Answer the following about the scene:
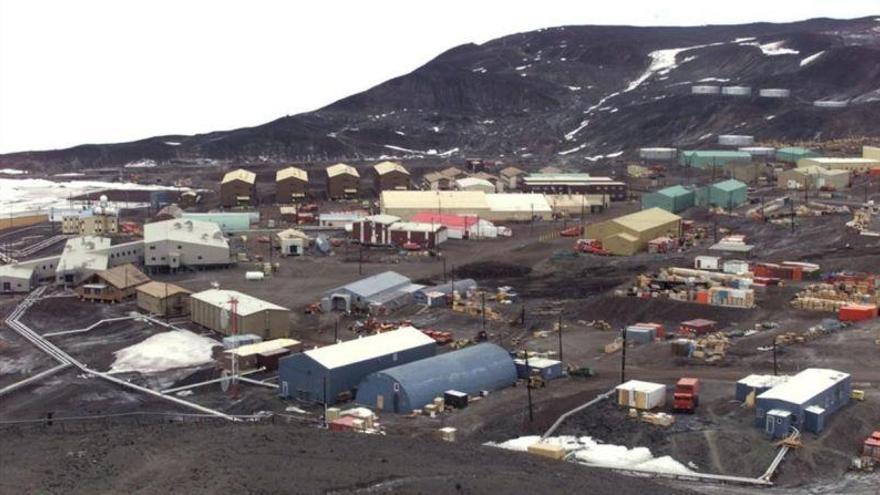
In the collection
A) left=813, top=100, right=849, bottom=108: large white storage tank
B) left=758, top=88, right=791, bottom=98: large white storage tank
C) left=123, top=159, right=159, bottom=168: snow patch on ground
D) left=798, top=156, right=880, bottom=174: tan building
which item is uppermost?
left=758, top=88, right=791, bottom=98: large white storage tank

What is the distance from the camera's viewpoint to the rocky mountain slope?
309 feet

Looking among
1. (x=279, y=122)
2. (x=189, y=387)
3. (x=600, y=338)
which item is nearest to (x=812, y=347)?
(x=600, y=338)

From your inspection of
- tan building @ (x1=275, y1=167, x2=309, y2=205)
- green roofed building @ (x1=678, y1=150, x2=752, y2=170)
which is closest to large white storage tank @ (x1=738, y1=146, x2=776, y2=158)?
green roofed building @ (x1=678, y1=150, x2=752, y2=170)

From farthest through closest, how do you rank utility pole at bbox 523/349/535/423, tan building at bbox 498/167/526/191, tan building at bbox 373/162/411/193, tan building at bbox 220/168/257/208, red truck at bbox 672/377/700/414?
tan building at bbox 498/167/526/191
tan building at bbox 373/162/411/193
tan building at bbox 220/168/257/208
utility pole at bbox 523/349/535/423
red truck at bbox 672/377/700/414

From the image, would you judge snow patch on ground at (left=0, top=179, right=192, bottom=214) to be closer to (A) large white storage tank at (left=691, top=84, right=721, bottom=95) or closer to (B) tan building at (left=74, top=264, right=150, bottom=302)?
(B) tan building at (left=74, top=264, right=150, bottom=302)

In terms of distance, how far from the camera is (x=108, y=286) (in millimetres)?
35844

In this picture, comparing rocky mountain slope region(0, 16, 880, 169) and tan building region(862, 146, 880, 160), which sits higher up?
rocky mountain slope region(0, 16, 880, 169)

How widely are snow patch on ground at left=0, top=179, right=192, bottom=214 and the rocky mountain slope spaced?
1238 cm

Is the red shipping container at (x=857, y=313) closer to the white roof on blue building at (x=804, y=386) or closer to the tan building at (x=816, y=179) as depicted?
the white roof on blue building at (x=804, y=386)

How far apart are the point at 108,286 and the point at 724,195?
35212 millimetres

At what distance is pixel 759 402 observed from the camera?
20.2 metres

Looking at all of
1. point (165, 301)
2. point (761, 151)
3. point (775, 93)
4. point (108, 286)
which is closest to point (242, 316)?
point (165, 301)

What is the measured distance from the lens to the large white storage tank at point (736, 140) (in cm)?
8650

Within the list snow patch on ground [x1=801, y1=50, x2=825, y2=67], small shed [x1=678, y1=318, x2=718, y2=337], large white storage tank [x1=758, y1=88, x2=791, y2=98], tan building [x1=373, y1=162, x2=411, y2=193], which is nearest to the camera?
small shed [x1=678, y1=318, x2=718, y2=337]
